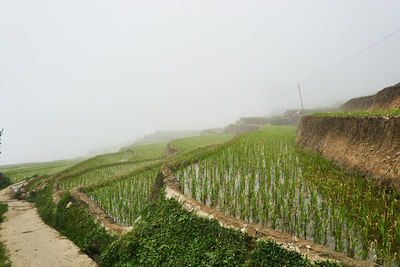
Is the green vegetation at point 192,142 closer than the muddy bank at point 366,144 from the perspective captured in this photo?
No

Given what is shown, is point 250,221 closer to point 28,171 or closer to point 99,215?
point 99,215

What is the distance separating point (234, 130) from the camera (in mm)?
41094

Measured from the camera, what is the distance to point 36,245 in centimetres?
528

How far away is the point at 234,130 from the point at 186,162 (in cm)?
3279

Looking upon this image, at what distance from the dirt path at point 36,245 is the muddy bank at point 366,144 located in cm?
808

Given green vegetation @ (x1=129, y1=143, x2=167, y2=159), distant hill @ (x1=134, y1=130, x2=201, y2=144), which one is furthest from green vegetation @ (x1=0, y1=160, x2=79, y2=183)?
distant hill @ (x1=134, y1=130, x2=201, y2=144)

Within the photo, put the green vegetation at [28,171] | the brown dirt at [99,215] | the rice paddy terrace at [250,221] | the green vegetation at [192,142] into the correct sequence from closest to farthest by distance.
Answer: the rice paddy terrace at [250,221] < the brown dirt at [99,215] < the green vegetation at [28,171] < the green vegetation at [192,142]

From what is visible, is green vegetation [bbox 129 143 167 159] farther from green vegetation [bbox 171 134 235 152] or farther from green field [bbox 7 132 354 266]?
green field [bbox 7 132 354 266]

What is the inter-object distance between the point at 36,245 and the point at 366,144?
1096 cm

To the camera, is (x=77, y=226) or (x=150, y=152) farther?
(x=150, y=152)

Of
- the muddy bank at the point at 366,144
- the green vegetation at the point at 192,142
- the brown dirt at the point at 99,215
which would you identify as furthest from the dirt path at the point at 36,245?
the green vegetation at the point at 192,142

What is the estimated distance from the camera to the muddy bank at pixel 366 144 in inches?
199

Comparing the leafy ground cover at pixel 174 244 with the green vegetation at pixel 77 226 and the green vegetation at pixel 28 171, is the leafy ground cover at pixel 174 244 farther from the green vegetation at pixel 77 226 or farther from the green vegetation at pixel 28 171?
the green vegetation at pixel 28 171

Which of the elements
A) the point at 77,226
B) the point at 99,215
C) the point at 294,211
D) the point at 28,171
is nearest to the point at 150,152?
the point at 28,171
